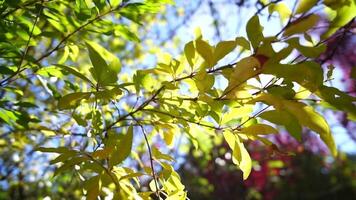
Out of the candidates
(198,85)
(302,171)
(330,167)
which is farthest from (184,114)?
(330,167)

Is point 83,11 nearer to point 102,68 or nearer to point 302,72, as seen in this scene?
point 102,68

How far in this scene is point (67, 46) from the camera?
1063mm

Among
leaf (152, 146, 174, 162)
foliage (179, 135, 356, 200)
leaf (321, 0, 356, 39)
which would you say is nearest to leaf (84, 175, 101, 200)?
leaf (152, 146, 174, 162)

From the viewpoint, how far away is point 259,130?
0.73 metres

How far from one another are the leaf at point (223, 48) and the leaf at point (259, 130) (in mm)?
150

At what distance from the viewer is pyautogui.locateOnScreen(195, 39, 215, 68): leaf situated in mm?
651

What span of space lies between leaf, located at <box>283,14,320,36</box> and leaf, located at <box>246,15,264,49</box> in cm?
5

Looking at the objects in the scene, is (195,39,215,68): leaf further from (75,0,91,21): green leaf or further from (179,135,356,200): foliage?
(179,135,356,200): foliage

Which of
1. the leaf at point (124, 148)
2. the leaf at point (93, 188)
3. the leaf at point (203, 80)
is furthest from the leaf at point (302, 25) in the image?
the leaf at point (93, 188)

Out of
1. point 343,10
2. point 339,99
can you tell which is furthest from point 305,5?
Answer: point 339,99

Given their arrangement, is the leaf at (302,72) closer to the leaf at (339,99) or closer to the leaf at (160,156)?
the leaf at (339,99)

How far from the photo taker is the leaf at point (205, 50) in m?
0.65

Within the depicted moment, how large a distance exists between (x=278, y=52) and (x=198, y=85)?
0.16 metres

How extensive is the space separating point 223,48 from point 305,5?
15 centimetres
